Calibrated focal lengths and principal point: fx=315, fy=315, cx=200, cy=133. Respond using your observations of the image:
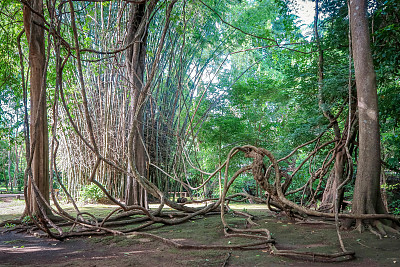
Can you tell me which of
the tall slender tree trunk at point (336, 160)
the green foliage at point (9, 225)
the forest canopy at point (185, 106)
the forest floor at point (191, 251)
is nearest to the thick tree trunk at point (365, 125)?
the forest canopy at point (185, 106)


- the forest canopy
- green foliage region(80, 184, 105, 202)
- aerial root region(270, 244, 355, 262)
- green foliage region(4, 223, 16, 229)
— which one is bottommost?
aerial root region(270, 244, 355, 262)

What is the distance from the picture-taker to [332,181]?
5.03 metres

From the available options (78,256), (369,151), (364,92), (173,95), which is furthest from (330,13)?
(78,256)

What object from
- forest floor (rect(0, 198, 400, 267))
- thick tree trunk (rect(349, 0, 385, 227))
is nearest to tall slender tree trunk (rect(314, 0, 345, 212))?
thick tree trunk (rect(349, 0, 385, 227))

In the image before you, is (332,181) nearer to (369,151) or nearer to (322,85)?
(322,85)

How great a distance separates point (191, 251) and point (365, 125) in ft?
6.91

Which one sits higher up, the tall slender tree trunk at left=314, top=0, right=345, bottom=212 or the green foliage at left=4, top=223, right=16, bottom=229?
the tall slender tree trunk at left=314, top=0, right=345, bottom=212

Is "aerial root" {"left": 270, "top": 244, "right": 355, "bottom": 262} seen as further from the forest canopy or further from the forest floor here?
the forest canopy

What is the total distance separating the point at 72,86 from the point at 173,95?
2575 millimetres

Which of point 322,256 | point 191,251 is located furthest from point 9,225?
point 322,256

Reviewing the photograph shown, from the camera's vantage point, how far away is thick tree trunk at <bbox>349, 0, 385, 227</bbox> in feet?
10.1

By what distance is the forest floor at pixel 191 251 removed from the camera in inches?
93.3

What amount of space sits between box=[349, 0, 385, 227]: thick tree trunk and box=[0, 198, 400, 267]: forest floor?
1.11ft

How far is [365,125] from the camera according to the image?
10.4 ft
